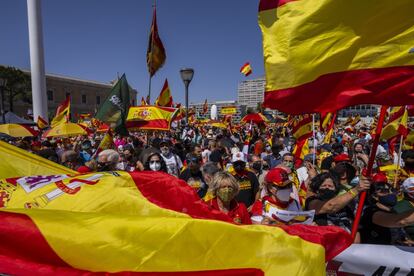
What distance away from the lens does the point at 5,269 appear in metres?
1.74

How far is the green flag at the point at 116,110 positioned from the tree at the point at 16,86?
215ft

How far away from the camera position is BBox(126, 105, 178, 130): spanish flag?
9836mm

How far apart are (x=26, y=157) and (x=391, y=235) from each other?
3.29m

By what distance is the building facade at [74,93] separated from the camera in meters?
84.9

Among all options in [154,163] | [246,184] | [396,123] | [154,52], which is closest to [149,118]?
[154,52]

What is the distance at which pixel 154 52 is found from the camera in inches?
481

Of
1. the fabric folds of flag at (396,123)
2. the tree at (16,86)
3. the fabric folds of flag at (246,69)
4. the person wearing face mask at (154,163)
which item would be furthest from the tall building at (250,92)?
the person wearing face mask at (154,163)

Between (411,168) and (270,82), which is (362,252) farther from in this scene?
(411,168)

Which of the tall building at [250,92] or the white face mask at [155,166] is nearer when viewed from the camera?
the white face mask at [155,166]

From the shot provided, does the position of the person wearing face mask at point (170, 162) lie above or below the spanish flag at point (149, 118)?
below

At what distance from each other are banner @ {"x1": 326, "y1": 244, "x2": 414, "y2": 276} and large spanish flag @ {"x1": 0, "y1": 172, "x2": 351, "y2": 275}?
36 cm

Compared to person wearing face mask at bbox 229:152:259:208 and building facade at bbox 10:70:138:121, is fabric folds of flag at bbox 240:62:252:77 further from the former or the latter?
building facade at bbox 10:70:138:121

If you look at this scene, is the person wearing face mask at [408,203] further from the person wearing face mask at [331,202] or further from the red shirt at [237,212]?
the red shirt at [237,212]

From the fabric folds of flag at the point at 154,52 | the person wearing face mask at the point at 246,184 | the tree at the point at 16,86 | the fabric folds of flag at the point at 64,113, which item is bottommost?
the person wearing face mask at the point at 246,184
